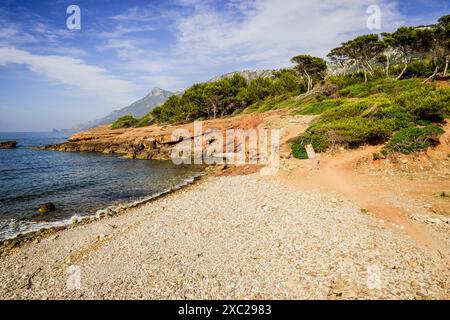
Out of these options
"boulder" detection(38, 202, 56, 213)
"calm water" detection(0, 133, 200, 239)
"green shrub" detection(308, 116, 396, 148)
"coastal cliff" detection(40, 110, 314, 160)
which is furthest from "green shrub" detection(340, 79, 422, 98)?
"boulder" detection(38, 202, 56, 213)

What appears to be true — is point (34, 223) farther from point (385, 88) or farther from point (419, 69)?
point (419, 69)

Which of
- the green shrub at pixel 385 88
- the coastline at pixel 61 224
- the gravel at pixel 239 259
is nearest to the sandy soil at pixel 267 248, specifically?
the gravel at pixel 239 259

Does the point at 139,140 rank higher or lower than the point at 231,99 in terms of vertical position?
lower

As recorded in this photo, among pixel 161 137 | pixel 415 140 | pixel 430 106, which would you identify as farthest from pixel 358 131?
pixel 161 137

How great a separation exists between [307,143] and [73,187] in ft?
68.0

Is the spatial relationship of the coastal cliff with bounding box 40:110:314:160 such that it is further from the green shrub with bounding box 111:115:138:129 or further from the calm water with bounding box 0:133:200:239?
the green shrub with bounding box 111:115:138:129

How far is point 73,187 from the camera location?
23.7m

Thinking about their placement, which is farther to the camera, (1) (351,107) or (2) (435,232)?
(1) (351,107)

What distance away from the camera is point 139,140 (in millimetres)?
46031

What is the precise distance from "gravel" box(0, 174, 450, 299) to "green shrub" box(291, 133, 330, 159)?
9.11 metres

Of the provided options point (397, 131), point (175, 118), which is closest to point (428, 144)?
point (397, 131)

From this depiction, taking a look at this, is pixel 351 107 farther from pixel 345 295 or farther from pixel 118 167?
pixel 118 167

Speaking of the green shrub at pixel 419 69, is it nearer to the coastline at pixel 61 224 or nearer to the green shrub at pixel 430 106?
the green shrub at pixel 430 106
